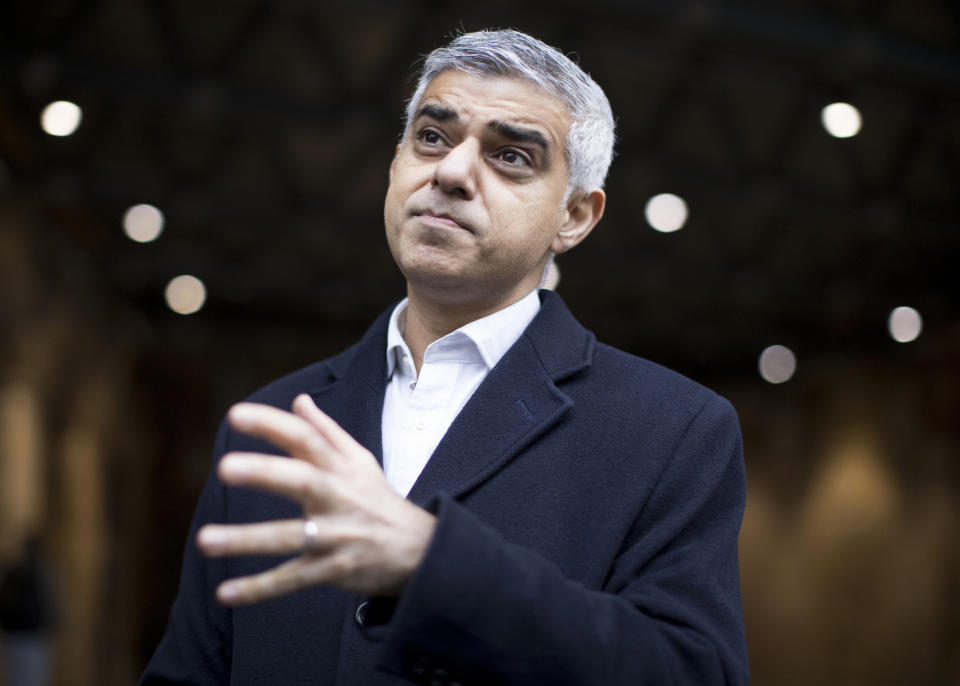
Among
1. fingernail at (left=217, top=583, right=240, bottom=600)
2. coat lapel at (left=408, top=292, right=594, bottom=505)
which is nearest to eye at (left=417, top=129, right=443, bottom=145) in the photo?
coat lapel at (left=408, top=292, right=594, bottom=505)

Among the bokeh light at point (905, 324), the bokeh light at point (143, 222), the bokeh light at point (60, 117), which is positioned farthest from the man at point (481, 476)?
the bokeh light at point (905, 324)

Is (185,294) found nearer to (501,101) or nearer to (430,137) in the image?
(430,137)

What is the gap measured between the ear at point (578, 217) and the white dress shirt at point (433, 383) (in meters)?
0.17

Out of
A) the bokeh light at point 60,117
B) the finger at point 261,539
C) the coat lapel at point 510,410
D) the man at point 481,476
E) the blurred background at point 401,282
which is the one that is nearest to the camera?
the finger at point 261,539

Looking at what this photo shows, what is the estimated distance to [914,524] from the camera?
38.6 feet

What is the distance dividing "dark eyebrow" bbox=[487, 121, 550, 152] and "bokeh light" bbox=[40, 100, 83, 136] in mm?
7201

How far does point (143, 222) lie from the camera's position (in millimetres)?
11117

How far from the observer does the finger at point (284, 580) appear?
42.6 inches

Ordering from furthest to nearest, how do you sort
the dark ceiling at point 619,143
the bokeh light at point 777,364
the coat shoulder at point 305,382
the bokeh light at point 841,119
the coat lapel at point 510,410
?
1. the bokeh light at point 777,364
2. the bokeh light at point 841,119
3. the dark ceiling at point 619,143
4. the coat shoulder at point 305,382
5. the coat lapel at point 510,410

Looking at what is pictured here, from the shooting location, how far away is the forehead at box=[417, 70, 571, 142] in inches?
70.3

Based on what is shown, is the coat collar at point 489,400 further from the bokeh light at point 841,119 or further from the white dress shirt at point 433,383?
the bokeh light at point 841,119

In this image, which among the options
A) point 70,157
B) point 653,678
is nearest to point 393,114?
point 70,157

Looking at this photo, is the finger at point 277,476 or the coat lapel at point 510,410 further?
the coat lapel at point 510,410

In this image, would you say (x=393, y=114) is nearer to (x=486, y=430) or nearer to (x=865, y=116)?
(x=865, y=116)
